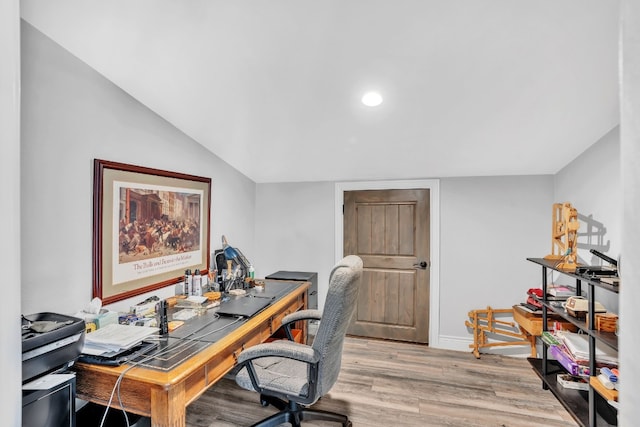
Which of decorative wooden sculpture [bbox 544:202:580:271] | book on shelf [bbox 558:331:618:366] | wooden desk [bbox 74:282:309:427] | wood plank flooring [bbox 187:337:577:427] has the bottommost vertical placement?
wood plank flooring [bbox 187:337:577:427]

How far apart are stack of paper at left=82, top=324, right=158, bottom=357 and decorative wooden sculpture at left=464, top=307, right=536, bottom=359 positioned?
8.88 feet

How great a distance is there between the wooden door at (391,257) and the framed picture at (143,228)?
1566 mm

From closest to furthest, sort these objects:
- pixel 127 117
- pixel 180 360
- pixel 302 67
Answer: pixel 180 360 → pixel 302 67 → pixel 127 117

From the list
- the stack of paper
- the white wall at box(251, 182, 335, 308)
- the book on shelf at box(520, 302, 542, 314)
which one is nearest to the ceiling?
the white wall at box(251, 182, 335, 308)

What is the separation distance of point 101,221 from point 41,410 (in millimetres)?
975

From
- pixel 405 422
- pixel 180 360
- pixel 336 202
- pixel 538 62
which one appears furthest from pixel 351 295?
pixel 336 202

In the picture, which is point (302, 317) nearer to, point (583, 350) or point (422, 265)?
point (422, 265)

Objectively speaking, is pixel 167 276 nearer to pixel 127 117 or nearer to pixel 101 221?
pixel 101 221

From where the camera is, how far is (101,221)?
1828mm

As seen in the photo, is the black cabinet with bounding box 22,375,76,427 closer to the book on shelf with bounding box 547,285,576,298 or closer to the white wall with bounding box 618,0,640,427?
the white wall with bounding box 618,0,640,427

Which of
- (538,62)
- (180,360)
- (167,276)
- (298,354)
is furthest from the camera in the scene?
(167,276)

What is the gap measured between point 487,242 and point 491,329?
2.54ft
